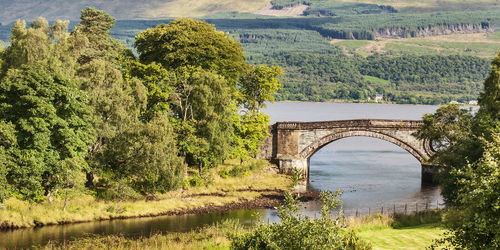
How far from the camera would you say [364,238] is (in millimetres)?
30391

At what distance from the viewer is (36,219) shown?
40.4 m

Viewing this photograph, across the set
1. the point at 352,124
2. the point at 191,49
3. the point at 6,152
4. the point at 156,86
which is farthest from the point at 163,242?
the point at 352,124

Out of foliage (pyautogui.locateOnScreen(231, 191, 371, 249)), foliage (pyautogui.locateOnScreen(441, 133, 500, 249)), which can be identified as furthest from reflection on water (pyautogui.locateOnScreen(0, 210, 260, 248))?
foliage (pyautogui.locateOnScreen(441, 133, 500, 249))

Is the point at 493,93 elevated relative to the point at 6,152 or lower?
elevated

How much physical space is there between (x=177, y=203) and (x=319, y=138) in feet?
74.3

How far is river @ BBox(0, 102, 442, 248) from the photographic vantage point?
39094mm

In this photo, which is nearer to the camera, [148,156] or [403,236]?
[403,236]

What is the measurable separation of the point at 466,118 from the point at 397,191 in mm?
18413

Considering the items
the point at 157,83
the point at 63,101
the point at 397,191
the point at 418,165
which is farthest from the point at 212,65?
the point at 418,165

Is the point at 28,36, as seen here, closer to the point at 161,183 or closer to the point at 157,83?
the point at 157,83

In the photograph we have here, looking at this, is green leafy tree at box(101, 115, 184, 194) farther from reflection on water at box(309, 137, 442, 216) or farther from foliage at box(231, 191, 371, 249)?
foliage at box(231, 191, 371, 249)

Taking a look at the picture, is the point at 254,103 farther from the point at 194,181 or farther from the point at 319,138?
the point at 194,181

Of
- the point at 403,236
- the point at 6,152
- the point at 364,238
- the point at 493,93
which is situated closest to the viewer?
the point at 364,238

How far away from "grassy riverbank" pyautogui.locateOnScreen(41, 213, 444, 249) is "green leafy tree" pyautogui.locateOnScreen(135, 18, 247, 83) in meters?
23.5
